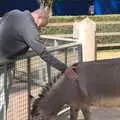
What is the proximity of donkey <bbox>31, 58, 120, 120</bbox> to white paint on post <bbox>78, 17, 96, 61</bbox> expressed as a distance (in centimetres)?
203

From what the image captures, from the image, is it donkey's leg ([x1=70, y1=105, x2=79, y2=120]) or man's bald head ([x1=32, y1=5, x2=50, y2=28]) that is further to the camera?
man's bald head ([x1=32, y1=5, x2=50, y2=28])

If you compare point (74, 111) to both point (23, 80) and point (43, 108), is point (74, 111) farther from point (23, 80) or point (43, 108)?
point (23, 80)

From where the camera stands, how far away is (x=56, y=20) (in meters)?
19.6

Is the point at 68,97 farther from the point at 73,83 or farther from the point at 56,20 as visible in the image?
the point at 56,20

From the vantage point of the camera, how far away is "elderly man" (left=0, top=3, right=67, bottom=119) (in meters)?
5.32

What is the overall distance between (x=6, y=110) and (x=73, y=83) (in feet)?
3.13

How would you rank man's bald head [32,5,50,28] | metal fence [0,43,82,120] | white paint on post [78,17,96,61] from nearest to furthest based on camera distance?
man's bald head [32,5,50,28], metal fence [0,43,82,120], white paint on post [78,17,96,61]

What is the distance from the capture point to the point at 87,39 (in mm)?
7809

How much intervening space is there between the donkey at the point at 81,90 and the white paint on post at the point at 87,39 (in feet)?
6.67

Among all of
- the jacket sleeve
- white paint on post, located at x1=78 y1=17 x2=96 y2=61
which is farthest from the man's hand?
white paint on post, located at x1=78 y1=17 x2=96 y2=61

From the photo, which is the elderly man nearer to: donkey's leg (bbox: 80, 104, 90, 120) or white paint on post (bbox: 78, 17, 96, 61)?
donkey's leg (bbox: 80, 104, 90, 120)

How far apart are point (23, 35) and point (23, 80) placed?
2.98 ft

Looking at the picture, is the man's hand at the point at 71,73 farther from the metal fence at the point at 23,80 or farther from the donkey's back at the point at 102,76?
the metal fence at the point at 23,80

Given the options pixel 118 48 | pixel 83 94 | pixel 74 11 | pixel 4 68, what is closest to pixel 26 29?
pixel 4 68
